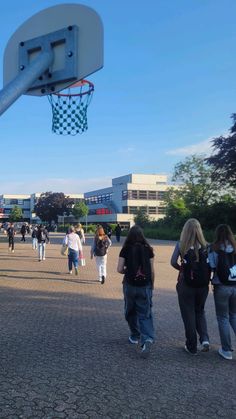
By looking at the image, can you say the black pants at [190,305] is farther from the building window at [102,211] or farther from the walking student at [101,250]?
the building window at [102,211]

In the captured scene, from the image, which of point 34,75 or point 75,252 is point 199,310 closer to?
point 34,75

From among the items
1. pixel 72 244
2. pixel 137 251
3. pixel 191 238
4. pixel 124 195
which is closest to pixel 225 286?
pixel 191 238

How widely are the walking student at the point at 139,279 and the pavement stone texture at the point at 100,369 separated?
443mm

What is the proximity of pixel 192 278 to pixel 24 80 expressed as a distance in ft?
10.5

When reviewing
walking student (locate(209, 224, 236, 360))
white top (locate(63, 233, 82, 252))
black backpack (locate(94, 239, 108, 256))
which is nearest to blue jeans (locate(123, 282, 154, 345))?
walking student (locate(209, 224, 236, 360))

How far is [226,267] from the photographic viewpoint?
5.95 metres

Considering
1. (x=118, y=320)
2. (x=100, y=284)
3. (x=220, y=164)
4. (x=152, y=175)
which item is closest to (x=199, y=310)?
(x=118, y=320)

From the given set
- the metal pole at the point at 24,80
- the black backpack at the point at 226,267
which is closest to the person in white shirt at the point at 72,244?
the black backpack at the point at 226,267

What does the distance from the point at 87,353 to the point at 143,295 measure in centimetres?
106

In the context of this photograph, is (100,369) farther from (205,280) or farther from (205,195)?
(205,195)

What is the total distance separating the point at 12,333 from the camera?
7.00 m

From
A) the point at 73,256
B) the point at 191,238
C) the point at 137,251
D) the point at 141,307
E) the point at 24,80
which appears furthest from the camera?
the point at 73,256

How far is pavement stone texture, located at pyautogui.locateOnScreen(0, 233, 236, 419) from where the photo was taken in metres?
4.24

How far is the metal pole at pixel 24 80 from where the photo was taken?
455 cm
